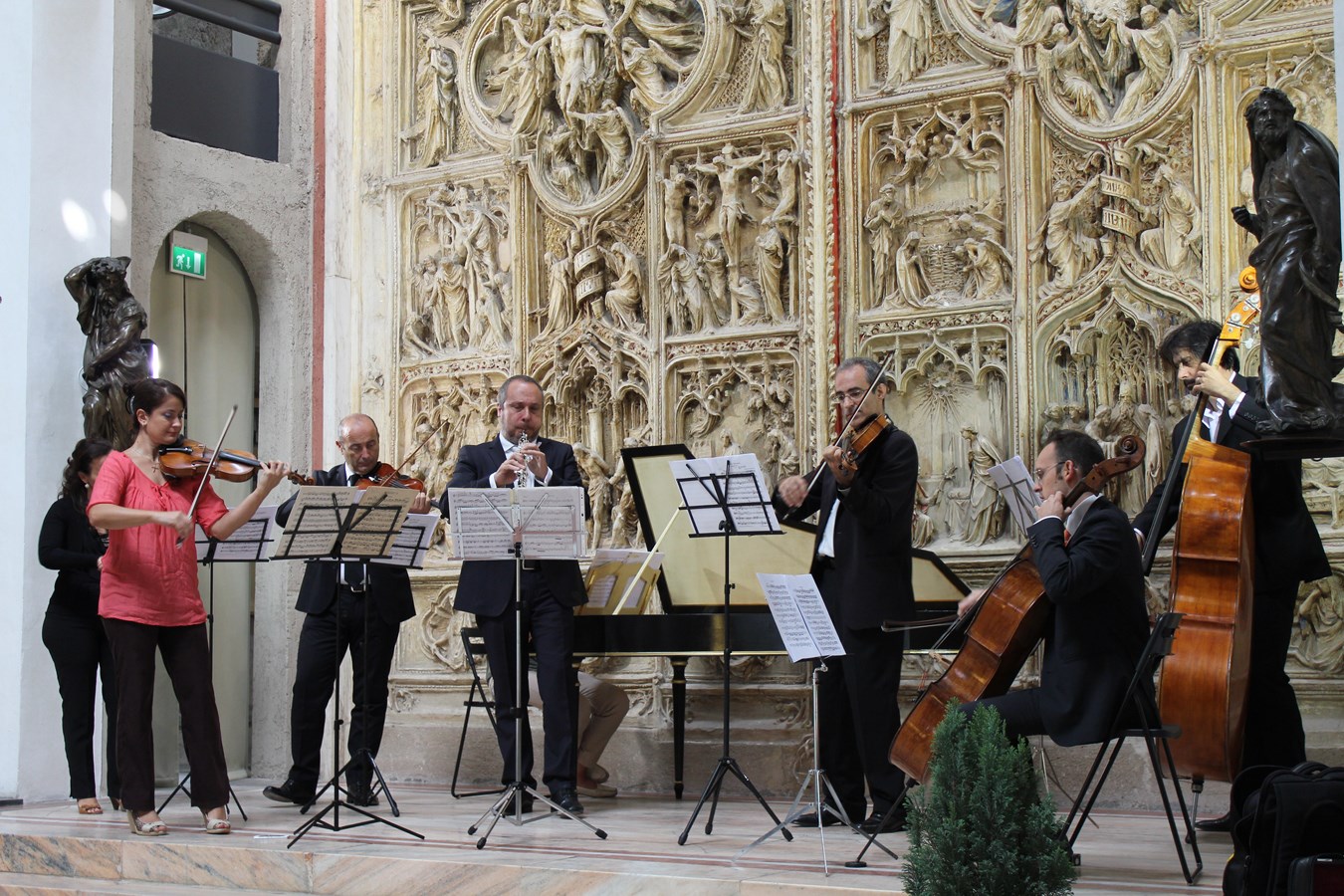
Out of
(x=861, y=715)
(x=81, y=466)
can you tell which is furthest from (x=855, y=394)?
(x=81, y=466)

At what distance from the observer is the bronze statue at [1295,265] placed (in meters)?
4.71

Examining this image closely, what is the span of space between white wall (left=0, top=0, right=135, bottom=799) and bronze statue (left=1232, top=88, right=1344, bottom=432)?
6.09 m

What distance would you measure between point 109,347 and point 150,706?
2392 millimetres

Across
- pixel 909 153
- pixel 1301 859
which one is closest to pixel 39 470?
pixel 909 153

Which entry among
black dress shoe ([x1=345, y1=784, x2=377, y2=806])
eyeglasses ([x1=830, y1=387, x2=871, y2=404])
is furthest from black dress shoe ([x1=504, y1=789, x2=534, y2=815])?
eyeglasses ([x1=830, y1=387, x2=871, y2=404])

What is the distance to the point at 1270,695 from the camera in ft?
19.2

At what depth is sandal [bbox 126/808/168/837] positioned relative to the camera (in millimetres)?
6434

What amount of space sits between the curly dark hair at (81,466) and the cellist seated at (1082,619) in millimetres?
4624

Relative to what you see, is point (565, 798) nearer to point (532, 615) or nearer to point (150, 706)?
point (532, 615)

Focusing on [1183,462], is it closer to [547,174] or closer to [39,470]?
[547,174]

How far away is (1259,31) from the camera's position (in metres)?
7.39

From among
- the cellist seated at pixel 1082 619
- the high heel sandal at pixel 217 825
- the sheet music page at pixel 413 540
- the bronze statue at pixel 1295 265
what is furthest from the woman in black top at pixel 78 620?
the bronze statue at pixel 1295 265

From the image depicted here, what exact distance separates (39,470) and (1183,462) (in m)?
5.72

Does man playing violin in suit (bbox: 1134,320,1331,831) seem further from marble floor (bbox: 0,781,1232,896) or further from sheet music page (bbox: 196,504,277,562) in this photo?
sheet music page (bbox: 196,504,277,562)
